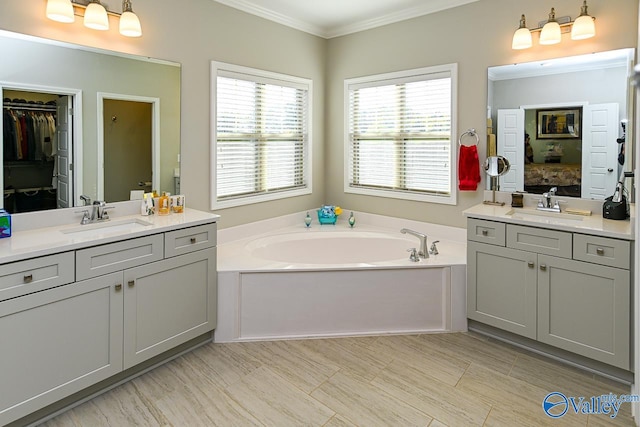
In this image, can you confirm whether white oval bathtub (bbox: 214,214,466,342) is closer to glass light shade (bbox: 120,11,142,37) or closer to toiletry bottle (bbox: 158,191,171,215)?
toiletry bottle (bbox: 158,191,171,215)

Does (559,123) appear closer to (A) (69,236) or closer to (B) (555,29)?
(B) (555,29)

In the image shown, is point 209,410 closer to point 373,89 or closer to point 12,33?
point 12,33

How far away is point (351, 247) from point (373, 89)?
1.59 metres

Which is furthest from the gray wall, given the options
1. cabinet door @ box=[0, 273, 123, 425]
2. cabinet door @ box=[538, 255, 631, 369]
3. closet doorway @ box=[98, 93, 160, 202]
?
cabinet door @ box=[0, 273, 123, 425]

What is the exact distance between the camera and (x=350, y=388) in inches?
97.4

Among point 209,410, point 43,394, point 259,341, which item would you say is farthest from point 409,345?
point 43,394

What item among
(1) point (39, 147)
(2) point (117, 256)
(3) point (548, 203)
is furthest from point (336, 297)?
(1) point (39, 147)

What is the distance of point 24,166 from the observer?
8.09ft

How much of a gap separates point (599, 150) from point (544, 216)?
0.58m

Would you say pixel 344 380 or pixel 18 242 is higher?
pixel 18 242

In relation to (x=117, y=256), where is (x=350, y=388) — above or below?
below

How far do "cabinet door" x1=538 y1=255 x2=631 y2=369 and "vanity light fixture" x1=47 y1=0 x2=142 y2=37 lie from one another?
303 centimetres

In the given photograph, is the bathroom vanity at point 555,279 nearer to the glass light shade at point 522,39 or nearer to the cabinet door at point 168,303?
the glass light shade at point 522,39

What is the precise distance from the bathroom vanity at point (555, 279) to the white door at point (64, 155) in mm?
2677
